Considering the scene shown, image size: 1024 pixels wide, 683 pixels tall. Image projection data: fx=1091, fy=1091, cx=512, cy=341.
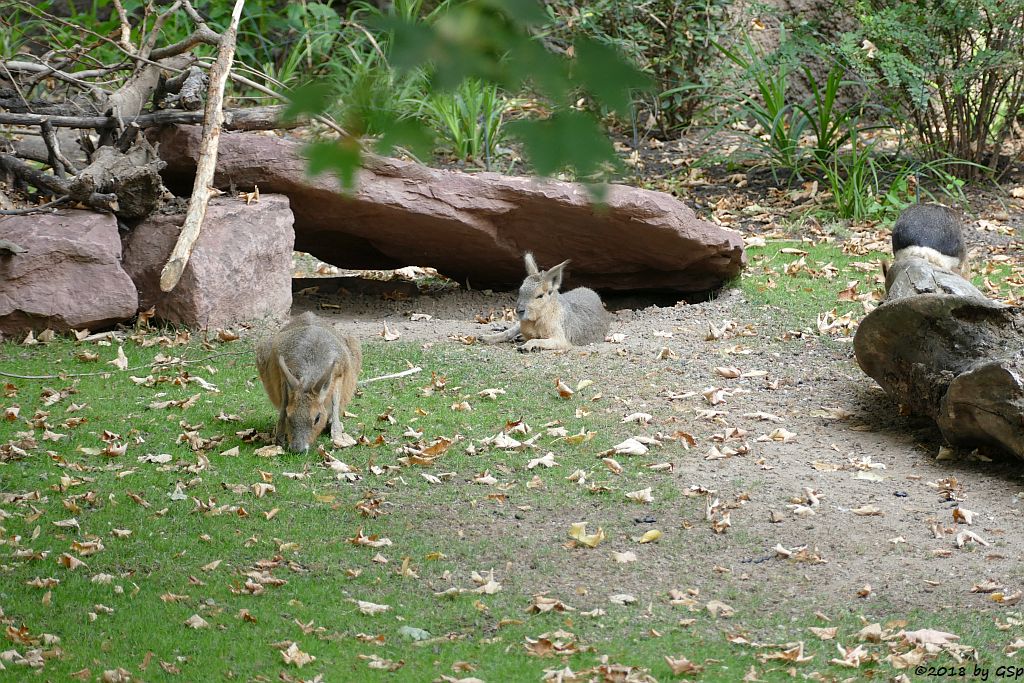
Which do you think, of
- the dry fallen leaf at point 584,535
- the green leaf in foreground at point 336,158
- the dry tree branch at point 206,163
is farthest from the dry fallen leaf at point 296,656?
the dry tree branch at point 206,163

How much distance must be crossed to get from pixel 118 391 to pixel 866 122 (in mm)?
10410

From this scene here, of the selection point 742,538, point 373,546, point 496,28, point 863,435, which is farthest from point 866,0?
point 496,28

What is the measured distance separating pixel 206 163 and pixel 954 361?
5441 millimetres

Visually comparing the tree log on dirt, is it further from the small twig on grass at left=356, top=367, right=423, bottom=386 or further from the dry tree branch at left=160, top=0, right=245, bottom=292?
the dry tree branch at left=160, top=0, right=245, bottom=292

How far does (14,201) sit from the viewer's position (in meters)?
9.20

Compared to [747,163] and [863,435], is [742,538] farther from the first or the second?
[747,163]

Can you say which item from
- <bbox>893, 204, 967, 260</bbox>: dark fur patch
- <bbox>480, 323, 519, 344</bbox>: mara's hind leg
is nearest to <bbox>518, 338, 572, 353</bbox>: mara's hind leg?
<bbox>480, 323, 519, 344</bbox>: mara's hind leg

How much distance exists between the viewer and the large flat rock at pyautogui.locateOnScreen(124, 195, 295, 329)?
830 cm

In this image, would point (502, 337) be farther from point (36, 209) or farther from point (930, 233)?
point (36, 209)

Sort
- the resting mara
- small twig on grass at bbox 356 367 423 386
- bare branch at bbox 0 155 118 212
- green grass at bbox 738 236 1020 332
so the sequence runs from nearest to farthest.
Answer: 1. small twig on grass at bbox 356 367 423 386
2. bare branch at bbox 0 155 118 212
3. the resting mara
4. green grass at bbox 738 236 1020 332

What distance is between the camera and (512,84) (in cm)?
158

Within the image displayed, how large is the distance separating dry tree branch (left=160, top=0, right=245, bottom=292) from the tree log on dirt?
464 cm

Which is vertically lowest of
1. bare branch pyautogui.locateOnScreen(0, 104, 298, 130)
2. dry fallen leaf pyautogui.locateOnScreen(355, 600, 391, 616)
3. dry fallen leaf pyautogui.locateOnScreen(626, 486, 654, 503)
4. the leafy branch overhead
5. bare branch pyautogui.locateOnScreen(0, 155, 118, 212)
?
dry fallen leaf pyautogui.locateOnScreen(355, 600, 391, 616)

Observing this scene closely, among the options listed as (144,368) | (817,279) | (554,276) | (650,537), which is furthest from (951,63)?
(144,368)
